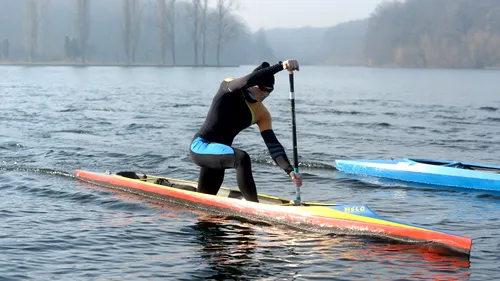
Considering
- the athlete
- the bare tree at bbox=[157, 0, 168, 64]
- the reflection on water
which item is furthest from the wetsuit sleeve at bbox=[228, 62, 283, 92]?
the bare tree at bbox=[157, 0, 168, 64]

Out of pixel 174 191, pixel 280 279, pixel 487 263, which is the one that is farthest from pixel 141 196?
Result: pixel 487 263

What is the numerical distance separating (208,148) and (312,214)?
6.07 ft

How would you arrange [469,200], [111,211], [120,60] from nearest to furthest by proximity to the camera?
[111,211] < [469,200] < [120,60]

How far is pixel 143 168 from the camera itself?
60.8ft

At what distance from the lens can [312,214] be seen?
11.0m

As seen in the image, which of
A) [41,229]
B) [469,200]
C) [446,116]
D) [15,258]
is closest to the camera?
[15,258]

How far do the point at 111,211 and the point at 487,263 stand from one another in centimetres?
621

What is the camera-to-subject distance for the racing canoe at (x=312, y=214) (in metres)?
10.0

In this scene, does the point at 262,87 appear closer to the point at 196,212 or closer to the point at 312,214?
the point at 312,214

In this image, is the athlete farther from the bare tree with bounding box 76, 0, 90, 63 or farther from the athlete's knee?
the bare tree with bounding box 76, 0, 90, 63

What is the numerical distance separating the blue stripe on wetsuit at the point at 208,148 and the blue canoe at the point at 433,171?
7.09 metres

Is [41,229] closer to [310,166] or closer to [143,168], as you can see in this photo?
[143,168]

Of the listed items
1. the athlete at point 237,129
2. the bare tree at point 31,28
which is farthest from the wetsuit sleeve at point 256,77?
the bare tree at point 31,28

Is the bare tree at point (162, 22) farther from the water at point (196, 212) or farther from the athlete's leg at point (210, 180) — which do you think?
the athlete's leg at point (210, 180)
